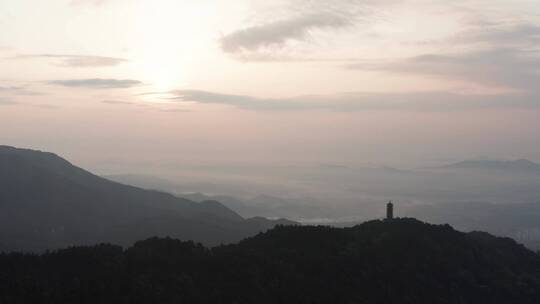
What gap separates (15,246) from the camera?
186 meters

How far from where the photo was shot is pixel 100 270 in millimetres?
69375

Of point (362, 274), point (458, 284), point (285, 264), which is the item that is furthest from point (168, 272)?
point (458, 284)

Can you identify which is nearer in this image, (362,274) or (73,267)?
(73,267)

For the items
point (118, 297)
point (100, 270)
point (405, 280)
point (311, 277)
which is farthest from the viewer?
point (405, 280)

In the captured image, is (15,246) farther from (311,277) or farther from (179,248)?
(311,277)

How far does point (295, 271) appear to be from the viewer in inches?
3098

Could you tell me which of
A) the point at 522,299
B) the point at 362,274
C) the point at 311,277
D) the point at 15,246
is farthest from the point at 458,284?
the point at 15,246

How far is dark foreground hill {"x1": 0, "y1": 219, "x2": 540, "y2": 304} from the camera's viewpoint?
2596 inches

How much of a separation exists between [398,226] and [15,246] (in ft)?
429

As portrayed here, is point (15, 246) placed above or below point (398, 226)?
below

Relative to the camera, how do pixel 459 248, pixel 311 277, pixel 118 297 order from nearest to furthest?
pixel 118 297, pixel 311 277, pixel 459 248

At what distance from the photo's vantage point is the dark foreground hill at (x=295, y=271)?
2596 inches

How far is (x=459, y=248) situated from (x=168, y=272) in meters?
49.8

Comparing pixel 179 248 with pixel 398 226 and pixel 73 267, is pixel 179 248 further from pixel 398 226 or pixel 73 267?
pixel 398 226
